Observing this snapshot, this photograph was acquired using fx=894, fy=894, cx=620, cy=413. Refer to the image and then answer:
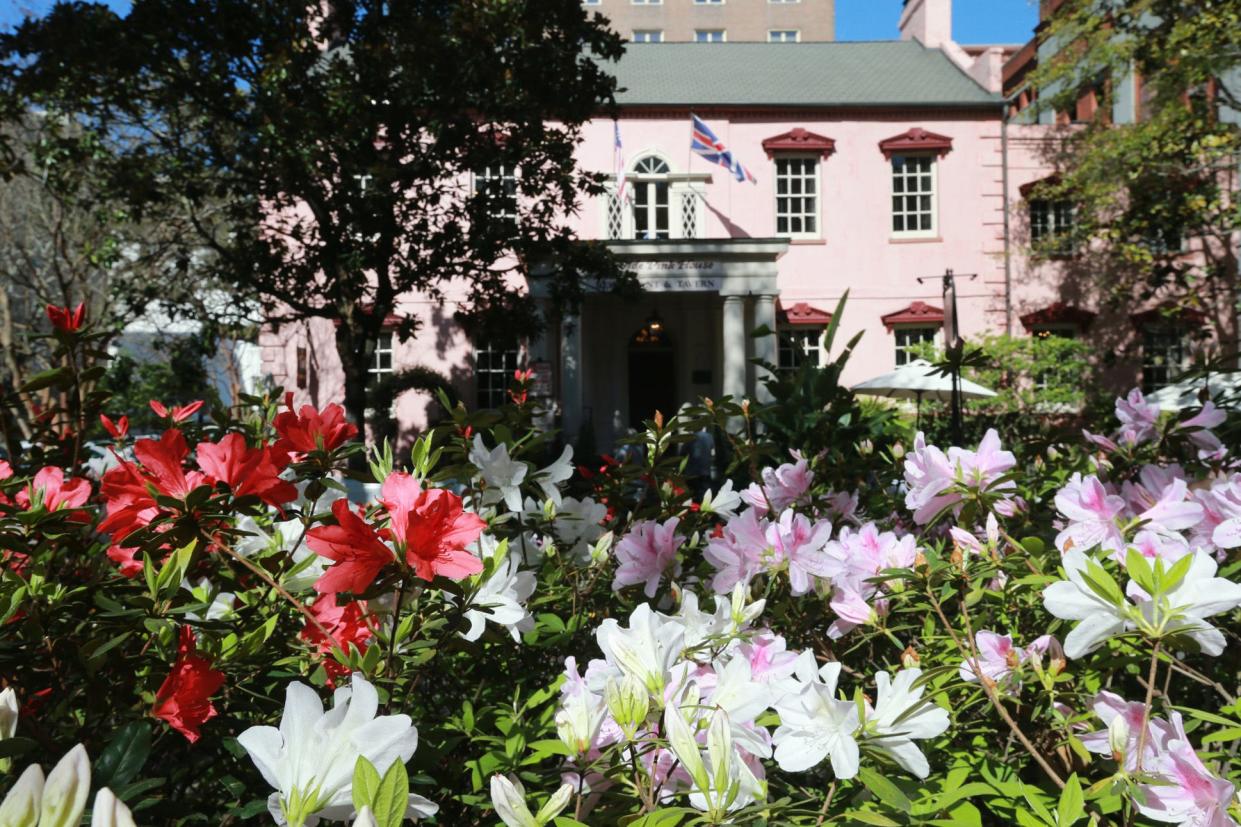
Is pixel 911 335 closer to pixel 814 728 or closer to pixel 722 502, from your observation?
pixel 722 502

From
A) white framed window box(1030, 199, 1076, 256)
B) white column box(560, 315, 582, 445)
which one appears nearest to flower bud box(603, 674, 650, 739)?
white column box(560, 315, 582, 445)

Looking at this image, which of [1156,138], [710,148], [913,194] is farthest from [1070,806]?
[913,194]

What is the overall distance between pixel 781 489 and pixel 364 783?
1.31 m

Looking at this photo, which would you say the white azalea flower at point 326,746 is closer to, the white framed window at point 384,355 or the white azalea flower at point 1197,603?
the white azalea flower at point 1197,603

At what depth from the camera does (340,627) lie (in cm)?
121

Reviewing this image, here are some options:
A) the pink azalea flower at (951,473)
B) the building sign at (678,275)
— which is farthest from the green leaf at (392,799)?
the building sign at (678,275)

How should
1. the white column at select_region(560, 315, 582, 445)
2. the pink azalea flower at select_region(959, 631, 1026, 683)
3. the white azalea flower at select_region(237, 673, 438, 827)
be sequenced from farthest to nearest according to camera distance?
the white column at select_region(560, 315, 582, 445)
the pink azalea flower at select_region(959, 631, 1026, 683)
the white azalea flower at select_region(237, 673, 438, 827)

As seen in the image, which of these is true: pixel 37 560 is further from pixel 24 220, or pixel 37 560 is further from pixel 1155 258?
pixel 24 220

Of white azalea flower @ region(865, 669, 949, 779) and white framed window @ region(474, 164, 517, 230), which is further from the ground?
white framed window @ region(474, 164, 517, 230)

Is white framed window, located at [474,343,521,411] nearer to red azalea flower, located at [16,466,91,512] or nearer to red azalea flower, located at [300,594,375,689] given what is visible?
red azalea flower, located at [16,466,91,512]

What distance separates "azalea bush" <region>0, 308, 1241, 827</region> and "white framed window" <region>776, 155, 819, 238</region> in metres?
18.0

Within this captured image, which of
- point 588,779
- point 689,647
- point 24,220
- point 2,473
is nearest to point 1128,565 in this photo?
point 689,647

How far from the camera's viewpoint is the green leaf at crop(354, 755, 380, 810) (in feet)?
2.21

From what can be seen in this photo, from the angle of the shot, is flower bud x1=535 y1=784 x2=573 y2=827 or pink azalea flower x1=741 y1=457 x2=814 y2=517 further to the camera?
pink azalea flower x1=741 y1=457 x2=814 y2=517
